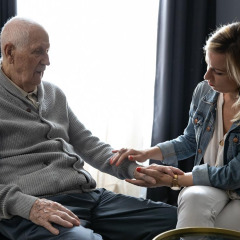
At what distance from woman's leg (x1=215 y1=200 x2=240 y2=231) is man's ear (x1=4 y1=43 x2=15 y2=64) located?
106cm

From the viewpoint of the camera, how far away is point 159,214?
196 cm

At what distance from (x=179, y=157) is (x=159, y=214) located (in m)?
0.39

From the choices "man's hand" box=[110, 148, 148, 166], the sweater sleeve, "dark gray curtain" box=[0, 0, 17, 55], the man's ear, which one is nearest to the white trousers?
"man's hand" box=[110, 148, 148, 166]

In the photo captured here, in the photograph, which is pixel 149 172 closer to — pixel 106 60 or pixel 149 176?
pixel 149 176

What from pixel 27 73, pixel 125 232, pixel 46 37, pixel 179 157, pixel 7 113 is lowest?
pixel 125 232

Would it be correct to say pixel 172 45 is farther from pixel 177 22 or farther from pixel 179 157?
pixel 179 157

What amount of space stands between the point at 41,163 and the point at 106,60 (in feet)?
4.46

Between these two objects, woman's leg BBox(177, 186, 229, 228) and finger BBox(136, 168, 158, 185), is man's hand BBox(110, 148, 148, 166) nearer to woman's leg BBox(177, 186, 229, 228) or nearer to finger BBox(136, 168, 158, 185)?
finger BBox(136, 168, 158, 185)

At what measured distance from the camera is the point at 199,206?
179 centimetres

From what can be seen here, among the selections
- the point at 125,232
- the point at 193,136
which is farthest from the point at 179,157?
the point at 125,232

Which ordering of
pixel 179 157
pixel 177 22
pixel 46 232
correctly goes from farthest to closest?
pixel 177 22 < pixel 179 157 < pixel 46 232

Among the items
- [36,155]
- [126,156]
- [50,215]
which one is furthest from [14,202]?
[126,156]

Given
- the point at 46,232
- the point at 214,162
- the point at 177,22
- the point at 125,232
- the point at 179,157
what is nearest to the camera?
the point at 46,232

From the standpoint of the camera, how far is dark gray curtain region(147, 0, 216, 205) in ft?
10.2
